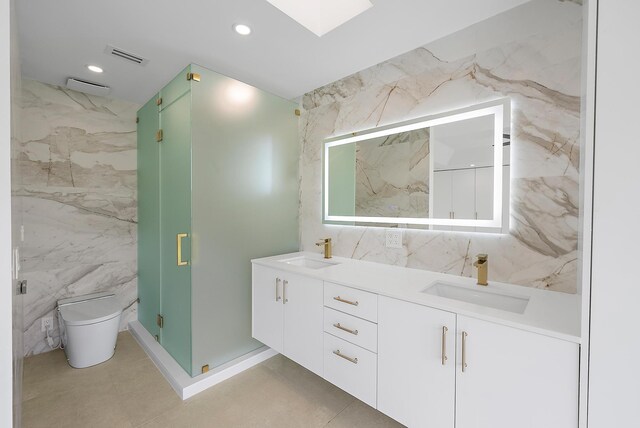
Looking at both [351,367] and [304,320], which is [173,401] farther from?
[351,367]

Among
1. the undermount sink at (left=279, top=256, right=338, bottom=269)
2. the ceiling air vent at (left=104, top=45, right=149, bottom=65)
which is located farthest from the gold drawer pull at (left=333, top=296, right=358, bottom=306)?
the ceiling air vent at (left=104, top=45, right=149, bottom=65)

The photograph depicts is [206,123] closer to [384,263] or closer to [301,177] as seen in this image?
[301,177]

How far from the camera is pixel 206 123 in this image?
1.99m

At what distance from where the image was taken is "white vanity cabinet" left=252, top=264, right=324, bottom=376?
1.74m

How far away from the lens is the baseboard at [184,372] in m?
1.90

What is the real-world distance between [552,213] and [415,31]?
1.34 m

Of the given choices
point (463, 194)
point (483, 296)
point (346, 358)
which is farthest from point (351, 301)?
point (463, 194)

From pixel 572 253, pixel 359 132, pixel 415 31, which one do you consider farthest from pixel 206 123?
pixel 572 253

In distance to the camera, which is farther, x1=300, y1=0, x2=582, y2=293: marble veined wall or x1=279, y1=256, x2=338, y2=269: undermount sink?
x1=279, y1=256, x2=338, y2=269: undermount sink

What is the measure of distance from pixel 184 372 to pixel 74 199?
201 centimetres

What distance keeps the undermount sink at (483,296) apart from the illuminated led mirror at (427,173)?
36 cm

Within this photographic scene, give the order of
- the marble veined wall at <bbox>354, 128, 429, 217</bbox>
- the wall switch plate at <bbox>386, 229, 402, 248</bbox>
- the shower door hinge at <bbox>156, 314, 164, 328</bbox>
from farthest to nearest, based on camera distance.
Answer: the shower door hinge at <bbox>156, 314, 164, 328</bbox> < the wall switch plate at <bbox>386, 229, 402, 248</bbox> < the marble veined wall at <bbox>354, 128, 429, 217</bbox>

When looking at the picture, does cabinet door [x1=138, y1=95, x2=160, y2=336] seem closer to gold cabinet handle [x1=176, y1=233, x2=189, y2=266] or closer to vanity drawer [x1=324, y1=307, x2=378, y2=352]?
gold cabinet handle [x1=176, y1=233, x2=189, y2=266]

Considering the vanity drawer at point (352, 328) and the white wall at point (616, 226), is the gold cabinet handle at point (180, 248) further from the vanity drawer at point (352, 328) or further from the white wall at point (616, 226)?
the white wall at point (616, 226)
